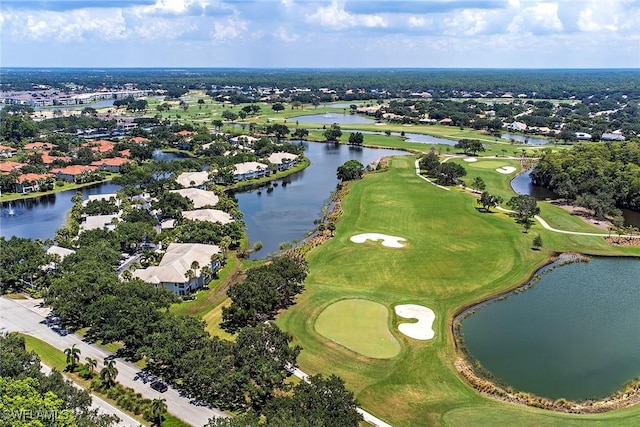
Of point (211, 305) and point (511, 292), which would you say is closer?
point (211, 305)

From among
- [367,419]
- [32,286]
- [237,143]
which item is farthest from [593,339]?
[237,143]

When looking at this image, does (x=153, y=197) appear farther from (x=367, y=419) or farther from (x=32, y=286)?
(x=367, y=419)

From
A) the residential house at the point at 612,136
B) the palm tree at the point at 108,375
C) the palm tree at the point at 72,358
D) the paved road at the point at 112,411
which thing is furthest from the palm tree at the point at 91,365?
→ the residential house at the point at 612,136

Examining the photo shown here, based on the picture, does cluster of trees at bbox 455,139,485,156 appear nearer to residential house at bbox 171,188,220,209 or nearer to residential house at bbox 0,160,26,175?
residential house at bbox 171,188,220,209

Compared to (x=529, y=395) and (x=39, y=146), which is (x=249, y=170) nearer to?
(x=39, y=146)

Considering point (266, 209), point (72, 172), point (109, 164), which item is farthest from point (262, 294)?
point (109, 164)
